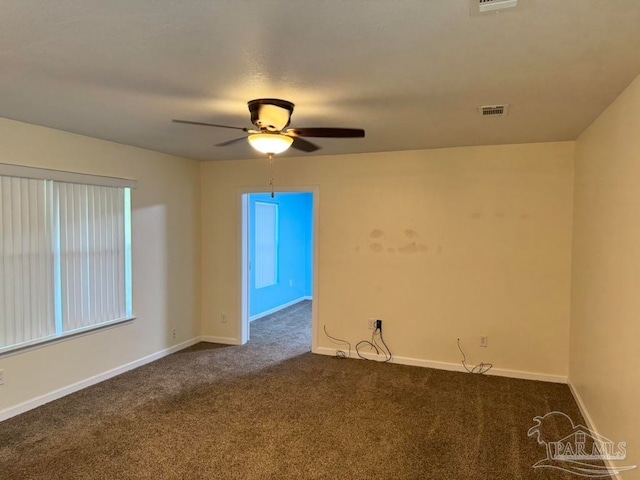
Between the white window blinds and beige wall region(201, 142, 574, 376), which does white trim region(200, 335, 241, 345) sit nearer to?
beige wall region(201, 142, 574, 376)

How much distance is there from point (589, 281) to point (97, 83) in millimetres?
3680

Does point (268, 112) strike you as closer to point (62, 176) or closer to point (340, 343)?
point (62, 176)

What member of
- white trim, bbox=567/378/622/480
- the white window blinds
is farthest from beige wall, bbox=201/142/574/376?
the white window blinds

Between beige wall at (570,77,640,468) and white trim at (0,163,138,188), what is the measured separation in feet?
13.5

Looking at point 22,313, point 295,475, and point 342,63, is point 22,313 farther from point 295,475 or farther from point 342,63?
point 342,63

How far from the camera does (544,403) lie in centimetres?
335

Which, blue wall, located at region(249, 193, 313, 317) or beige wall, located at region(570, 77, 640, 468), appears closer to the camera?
beige wall, located at region(570, 77, 640, 468)

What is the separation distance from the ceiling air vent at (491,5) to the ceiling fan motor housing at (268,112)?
133 centimetres

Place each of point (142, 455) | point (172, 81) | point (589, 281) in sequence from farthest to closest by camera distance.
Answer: point (589, 281), point (142, 455), point (172, 81)

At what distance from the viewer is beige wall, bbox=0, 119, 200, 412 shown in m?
3.18

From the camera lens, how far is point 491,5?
145cm

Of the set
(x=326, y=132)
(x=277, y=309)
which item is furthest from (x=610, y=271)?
(x=277, y=309)

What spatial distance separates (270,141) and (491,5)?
1445mm

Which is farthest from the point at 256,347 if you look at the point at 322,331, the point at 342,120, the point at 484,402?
the point at 342,120
